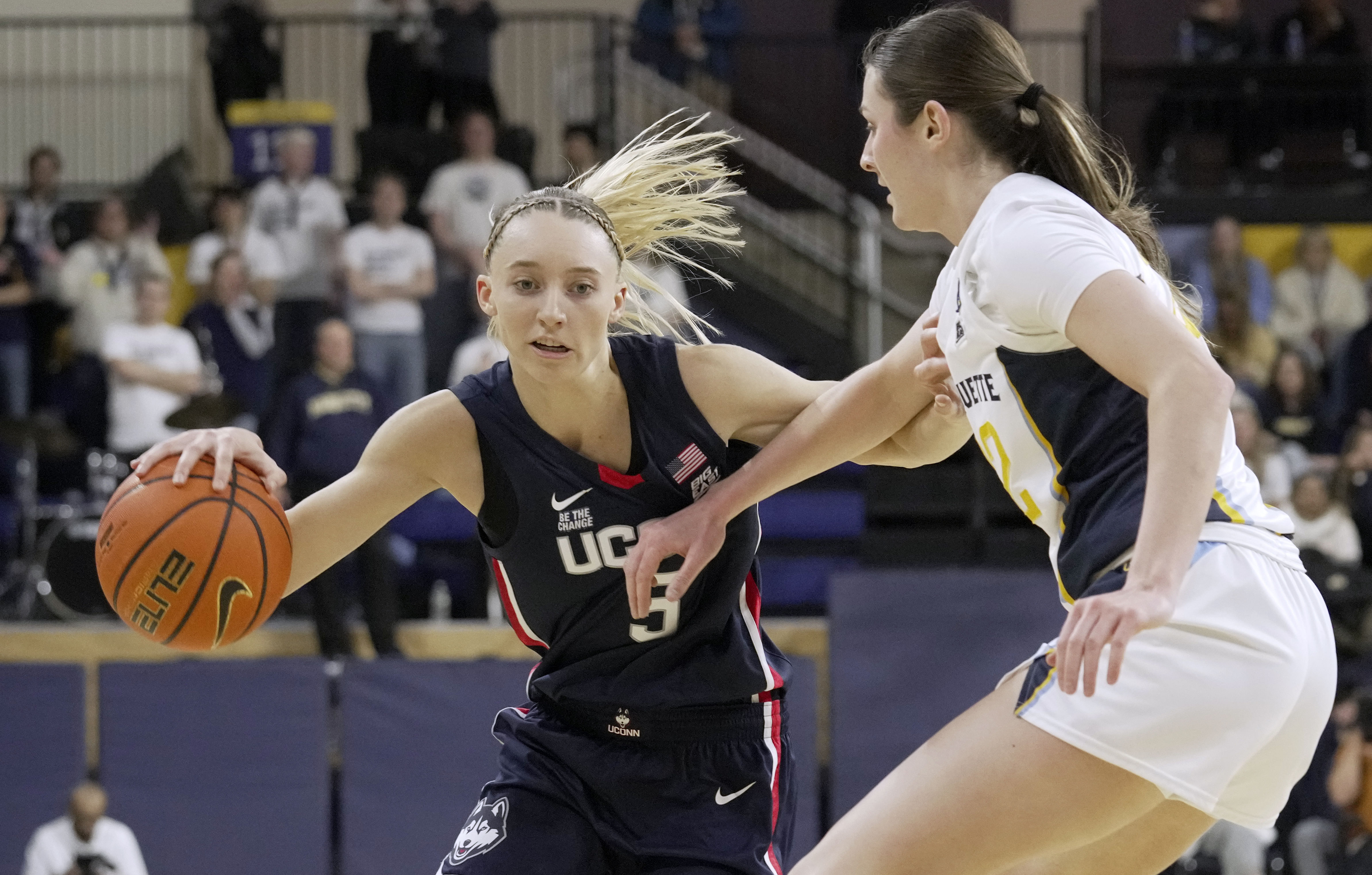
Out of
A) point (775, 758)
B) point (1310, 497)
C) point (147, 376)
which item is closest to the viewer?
point (775, 758)

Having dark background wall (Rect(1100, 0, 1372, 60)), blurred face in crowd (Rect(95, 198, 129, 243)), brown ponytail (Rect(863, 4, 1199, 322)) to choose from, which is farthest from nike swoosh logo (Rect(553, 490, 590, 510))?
dark background wall (Rect(1100, 0, 1372, 60))

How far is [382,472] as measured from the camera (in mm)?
3250

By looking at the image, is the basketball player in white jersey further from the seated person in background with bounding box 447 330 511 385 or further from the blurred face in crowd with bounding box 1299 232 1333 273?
the blurred face in crowd with bounding box 1299 232 1333 273

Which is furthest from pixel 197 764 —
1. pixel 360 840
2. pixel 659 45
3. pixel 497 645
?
pixel 659 45

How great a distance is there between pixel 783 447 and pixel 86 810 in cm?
562

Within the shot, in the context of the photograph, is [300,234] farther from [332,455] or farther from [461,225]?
[332,455]

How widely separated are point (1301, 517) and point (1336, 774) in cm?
152

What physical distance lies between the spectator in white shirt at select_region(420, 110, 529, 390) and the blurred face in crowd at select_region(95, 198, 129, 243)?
1785 millimetres

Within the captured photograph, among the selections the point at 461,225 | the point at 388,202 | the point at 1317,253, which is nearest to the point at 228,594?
the point at 388,202

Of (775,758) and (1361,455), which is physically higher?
(775,758)

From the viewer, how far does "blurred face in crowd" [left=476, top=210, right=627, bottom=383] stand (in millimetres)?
3064

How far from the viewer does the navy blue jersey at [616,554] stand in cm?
319

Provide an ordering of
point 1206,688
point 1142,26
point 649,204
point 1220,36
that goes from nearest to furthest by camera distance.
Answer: point 1206,688 → point 649,204 → point 1220,36 → point 1142,26

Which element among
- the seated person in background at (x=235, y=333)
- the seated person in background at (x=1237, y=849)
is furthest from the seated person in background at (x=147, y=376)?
the seated person in background at (x=1237, y=849)
